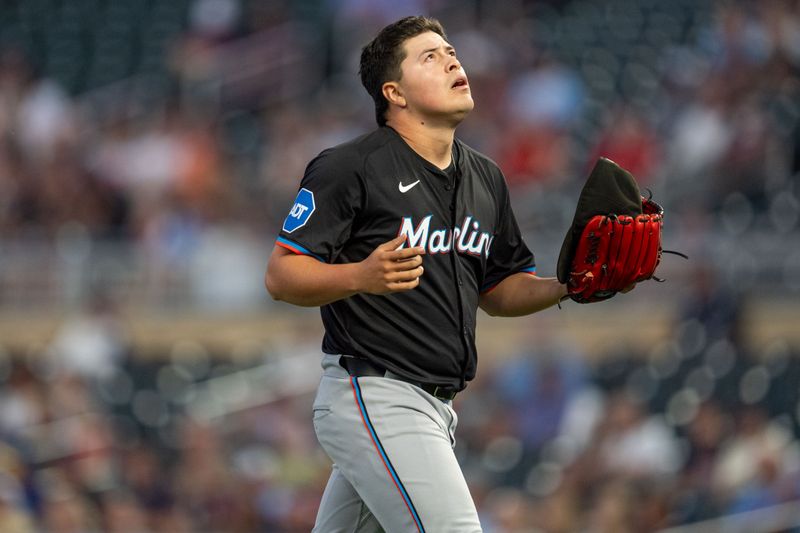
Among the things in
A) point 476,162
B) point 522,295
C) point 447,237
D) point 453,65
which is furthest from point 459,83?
point 522,295

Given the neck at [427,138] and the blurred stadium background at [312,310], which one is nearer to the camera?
the neck at [427,138]

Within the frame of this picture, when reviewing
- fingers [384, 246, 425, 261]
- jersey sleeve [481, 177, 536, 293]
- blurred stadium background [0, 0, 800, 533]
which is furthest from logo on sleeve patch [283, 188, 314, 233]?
blurred stadium background [0, 0, 800, 533]

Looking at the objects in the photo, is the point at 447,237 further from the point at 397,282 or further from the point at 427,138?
the point at 397,282

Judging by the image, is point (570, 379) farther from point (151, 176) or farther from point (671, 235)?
point (151, 176)

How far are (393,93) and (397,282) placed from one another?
757 mm

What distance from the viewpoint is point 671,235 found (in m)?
8.73

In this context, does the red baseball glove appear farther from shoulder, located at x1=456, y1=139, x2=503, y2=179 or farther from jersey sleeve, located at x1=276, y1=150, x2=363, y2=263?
jersey sleeve, located at x1=276, y1=150, x2=363, y2=263

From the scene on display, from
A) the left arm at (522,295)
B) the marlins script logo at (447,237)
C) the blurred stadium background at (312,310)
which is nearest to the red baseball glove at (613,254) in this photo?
the left arm at (522,295)

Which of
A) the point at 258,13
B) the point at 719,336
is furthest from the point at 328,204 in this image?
the point at 258,13

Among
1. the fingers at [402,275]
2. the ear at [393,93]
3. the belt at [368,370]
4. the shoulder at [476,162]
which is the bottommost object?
the belt at [368,370]

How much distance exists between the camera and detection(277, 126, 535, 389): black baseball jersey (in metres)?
3.43

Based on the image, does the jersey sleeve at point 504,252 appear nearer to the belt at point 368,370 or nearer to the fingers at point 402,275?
the belt at point 368,370

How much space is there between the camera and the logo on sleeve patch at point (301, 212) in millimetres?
3410

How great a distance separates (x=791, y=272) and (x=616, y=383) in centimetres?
183
